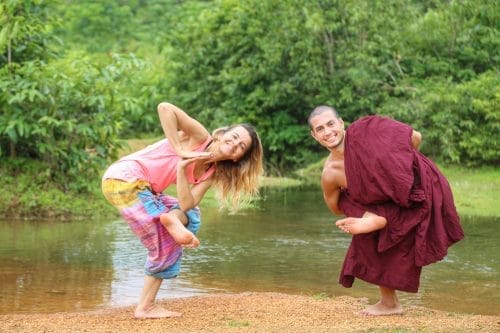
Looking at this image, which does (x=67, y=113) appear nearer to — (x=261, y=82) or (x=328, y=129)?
(x=328, y=129)

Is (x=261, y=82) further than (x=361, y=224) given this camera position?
Yes

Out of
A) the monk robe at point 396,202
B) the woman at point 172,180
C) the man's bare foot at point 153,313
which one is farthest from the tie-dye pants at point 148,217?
the monk robe at point 396,202

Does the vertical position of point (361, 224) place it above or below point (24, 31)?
below

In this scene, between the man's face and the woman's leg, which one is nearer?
the woman's leg

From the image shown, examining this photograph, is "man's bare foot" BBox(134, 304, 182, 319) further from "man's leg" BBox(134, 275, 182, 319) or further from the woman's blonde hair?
the woman's blonde hair

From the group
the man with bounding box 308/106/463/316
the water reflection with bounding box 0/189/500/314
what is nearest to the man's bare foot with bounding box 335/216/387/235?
the man with bounding box 308/106/463/316

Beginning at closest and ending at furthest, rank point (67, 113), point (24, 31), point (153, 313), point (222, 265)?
point (153, 313), point (222, 265), point (24, 31), point (67, 113)

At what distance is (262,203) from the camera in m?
14.0

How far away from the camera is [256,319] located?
20.1 ft

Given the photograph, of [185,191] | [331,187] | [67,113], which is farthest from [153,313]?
[67,113]

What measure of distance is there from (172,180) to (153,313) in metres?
0.93

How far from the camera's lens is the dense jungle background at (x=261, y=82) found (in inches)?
479

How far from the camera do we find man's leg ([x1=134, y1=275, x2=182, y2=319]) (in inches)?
247

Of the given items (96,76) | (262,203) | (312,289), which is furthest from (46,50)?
(312,289)
